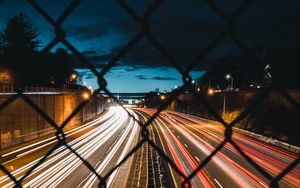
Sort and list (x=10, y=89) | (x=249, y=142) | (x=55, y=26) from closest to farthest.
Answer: (x=55, y=26) < (x=10, y=89) < (x=249, y=142)

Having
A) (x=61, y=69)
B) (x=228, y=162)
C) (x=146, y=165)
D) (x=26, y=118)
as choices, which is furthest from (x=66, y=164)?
(x=61, y=69)

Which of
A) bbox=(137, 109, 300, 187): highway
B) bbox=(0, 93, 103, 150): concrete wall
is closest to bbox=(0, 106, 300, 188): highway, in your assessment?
bbox=(137, 109, 300, 187): highway

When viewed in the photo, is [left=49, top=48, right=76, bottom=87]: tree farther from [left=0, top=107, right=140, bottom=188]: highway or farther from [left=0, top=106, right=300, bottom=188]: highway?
[left=0, top=106, right=300, bottom=188]: highway

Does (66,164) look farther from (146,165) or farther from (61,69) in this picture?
(61,69)

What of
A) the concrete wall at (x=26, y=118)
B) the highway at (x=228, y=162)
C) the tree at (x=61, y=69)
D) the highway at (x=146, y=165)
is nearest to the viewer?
the highway at (x=228, y=162)

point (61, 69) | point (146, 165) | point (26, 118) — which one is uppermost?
point (61, 69)

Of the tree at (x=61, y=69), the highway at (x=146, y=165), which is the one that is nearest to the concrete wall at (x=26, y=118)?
the highway at (x=146, y=165)

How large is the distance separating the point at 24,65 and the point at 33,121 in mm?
38313

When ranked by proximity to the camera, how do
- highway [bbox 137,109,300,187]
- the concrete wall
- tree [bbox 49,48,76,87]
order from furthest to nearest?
1. tree [bbox 49,48,76,87]
2. the concrete wall
3. highway [bbox 137,109,300,187]

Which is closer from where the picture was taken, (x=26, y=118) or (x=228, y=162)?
(x=228, y=162)

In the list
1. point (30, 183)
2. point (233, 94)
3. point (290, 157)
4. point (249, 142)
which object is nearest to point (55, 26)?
point (30, 183)

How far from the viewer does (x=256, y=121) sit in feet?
171

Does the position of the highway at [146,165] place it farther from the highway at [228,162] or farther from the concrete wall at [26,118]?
the concrete wall at [26,118]

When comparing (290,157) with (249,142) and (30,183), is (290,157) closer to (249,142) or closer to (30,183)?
(249,142)
